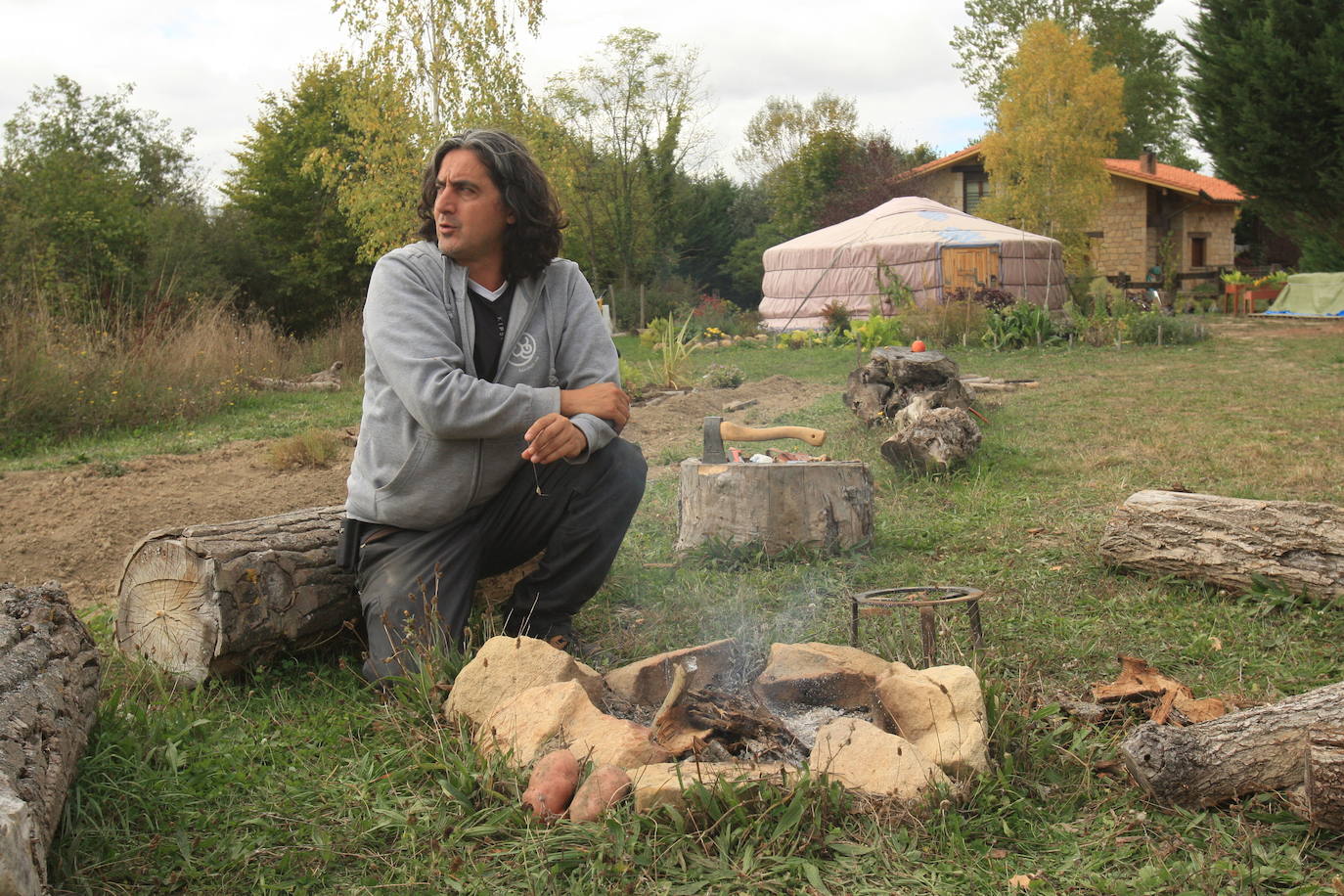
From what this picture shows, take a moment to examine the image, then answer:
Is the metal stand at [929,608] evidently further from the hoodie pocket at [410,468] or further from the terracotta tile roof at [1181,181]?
the terracotta tile roof at [1181,181]

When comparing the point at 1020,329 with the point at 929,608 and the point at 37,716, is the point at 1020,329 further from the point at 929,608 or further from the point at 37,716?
the point at 37,716

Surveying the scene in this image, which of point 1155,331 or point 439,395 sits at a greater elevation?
point 439,395

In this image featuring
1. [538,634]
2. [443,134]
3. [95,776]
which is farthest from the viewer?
[443,134]

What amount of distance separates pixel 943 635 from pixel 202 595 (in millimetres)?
1837

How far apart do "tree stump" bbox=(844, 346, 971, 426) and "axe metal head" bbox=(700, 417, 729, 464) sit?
2.76 meters

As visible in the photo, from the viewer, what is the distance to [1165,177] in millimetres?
26578

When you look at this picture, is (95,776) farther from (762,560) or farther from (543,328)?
(762,560)

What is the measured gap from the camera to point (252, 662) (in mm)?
2738

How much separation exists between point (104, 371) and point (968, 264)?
14498 millimetres

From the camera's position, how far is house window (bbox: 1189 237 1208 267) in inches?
1083

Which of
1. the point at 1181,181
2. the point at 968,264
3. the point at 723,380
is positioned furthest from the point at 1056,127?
the point at 723,380

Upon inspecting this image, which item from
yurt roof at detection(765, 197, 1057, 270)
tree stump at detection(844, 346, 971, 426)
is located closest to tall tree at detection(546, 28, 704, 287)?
yurt roof at detection(765, 197, 1057, 270)

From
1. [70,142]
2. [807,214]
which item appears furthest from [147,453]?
[807,214]

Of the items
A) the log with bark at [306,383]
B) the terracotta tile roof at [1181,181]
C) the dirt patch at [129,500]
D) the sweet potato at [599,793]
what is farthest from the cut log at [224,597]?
the terracotta tile roof at [1181,181]
